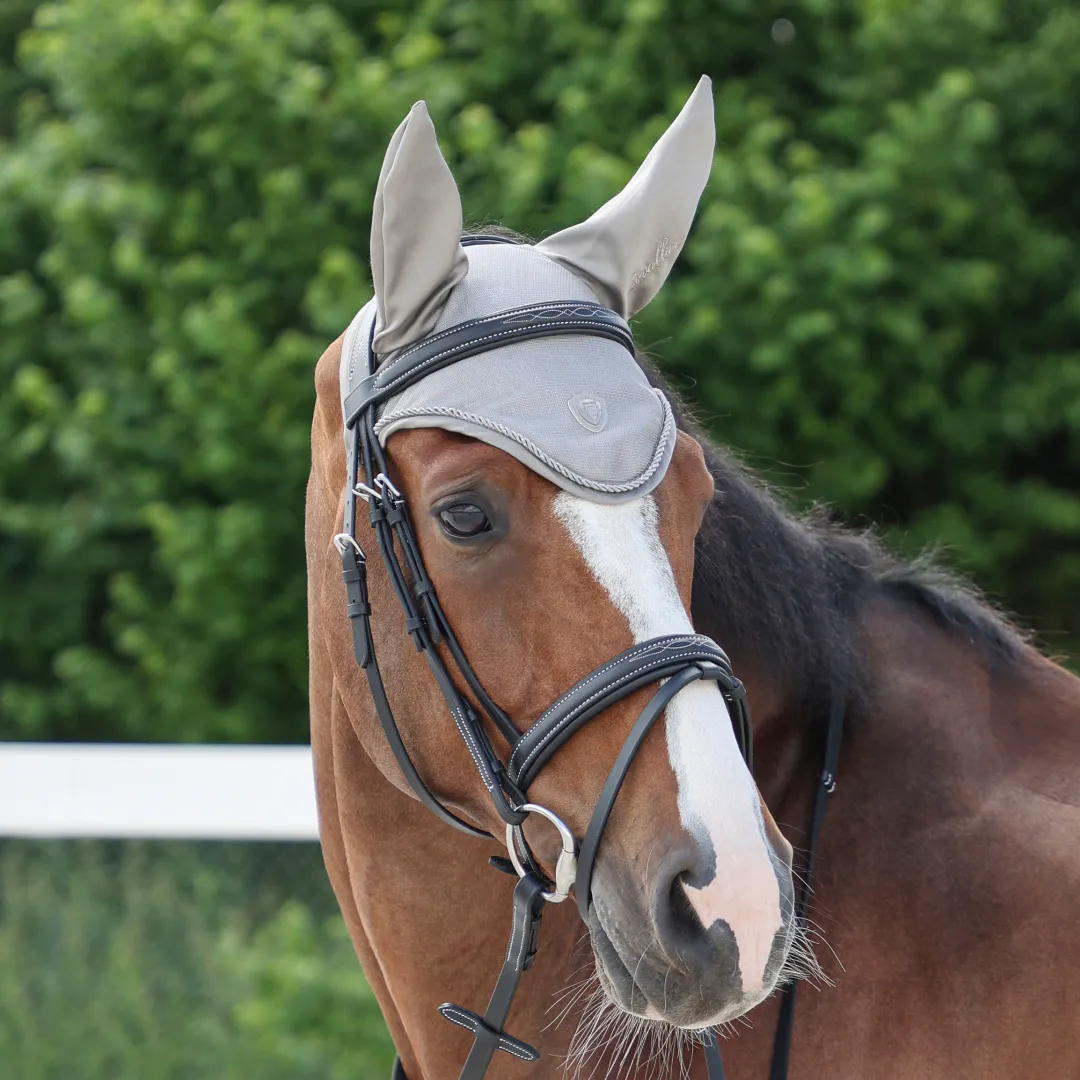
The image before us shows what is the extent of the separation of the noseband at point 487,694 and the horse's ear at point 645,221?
11 cm

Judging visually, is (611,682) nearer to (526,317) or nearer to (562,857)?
(562,857)

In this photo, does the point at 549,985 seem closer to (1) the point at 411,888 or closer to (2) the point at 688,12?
(1) the point at 411,888

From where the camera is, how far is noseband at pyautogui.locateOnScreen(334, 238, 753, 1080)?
1.53 m

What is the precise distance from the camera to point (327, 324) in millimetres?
4398

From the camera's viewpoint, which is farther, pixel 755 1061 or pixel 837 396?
pixel 837 396

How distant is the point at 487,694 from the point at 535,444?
1.09ft

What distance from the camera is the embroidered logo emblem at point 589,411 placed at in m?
1.62

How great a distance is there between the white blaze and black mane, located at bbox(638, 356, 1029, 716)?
12.8 inches

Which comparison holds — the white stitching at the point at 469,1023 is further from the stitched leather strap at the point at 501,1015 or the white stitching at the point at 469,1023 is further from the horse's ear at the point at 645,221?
the horse's ear at the point at 645,221

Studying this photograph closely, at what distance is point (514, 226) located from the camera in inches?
179

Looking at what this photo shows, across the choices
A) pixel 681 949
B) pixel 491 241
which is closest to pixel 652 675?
pixel 681 949

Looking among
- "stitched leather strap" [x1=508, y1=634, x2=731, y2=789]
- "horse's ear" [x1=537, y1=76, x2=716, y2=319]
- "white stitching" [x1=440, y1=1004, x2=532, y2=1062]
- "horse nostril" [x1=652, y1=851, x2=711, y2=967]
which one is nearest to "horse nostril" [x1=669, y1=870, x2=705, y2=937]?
"horse nostril" [x1=652, y1=851, x2=711, y2=967]

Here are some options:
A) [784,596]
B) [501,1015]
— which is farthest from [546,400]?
[501,1015]

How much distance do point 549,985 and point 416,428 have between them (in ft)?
2.82
